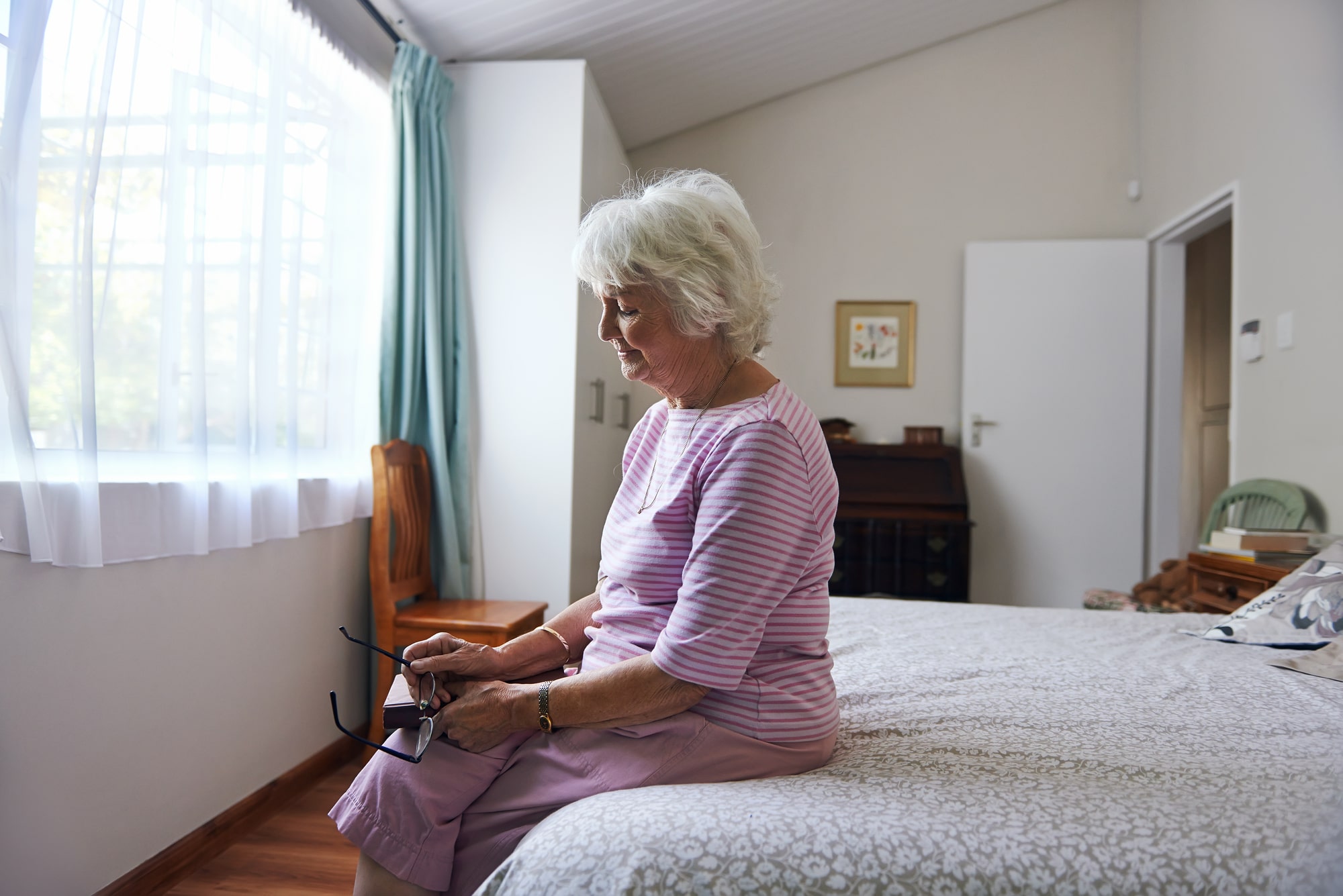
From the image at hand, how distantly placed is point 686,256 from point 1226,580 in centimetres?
235

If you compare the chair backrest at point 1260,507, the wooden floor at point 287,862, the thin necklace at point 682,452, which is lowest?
the wooden floor at point 287,862

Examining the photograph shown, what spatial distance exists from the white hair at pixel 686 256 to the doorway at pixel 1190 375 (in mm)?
2962

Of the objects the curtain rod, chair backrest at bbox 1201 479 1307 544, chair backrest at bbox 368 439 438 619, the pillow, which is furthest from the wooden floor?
chair backrest at bbox 1201 479 1307 544

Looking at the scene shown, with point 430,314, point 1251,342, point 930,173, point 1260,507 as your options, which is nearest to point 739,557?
point 430,314

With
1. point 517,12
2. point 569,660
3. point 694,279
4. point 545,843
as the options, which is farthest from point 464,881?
point 517,12

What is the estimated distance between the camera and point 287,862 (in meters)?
1.93

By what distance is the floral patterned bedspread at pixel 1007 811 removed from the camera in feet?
2.62

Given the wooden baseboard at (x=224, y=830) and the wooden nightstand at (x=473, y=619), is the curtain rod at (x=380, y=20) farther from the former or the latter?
the wooden baseboard at (x=224, y=830)

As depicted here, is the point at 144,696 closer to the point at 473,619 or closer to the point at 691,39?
the point at 473,619

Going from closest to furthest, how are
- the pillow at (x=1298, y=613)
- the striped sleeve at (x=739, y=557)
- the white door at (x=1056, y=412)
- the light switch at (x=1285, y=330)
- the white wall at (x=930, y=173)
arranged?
the striped sleeve at (x=739, y=557) < the pillow at (x=1298, y=613) < the light switch at (x=1285, y=330) < the white door at (x=1056, y=412) < the white wall at (x=930, y=173)

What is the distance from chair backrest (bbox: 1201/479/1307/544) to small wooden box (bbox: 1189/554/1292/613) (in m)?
0.16

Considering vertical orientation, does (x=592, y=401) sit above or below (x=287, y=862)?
above

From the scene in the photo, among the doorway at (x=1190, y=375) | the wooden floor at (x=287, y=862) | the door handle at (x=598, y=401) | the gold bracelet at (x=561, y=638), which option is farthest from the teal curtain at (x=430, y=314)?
the doorway at (x=1190, y=375)

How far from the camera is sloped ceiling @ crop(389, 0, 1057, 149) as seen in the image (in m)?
3.00
